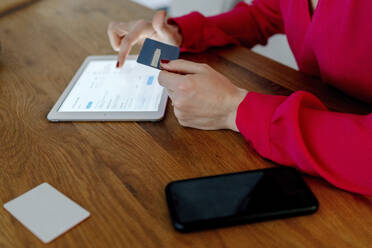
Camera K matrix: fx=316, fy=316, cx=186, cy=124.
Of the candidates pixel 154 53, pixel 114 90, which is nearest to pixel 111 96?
pixel 114 90

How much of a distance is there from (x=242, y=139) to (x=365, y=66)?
0.29 metres

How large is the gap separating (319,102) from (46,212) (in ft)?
1.55

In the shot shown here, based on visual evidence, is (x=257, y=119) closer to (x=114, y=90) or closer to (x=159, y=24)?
(x=114, y=90)

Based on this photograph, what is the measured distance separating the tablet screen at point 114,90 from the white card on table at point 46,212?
22 cm

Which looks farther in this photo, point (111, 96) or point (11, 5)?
point (11, 5)

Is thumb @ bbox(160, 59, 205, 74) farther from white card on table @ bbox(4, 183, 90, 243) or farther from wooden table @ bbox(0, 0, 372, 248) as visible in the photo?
white card on table @ bbox(4, 183, 90, 243)

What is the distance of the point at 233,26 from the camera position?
94 cm

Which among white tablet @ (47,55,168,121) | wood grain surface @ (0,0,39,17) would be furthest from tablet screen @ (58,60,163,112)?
wood grain surface @ (0,0,39,17)

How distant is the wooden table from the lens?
0.42 m

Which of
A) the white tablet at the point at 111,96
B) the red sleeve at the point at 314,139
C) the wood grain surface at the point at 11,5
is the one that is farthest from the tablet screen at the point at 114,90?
the wood grain surface at the point at 11,5

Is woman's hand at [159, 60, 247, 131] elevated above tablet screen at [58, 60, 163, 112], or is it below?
above

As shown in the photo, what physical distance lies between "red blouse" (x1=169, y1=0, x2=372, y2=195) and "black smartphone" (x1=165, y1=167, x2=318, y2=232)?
48 mm

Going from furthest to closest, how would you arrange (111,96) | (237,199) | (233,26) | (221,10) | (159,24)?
(221,10) < (233,26) < (159,24) < (111,96) < (237,199)

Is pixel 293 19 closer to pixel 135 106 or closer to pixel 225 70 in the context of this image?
pixel 225 70
